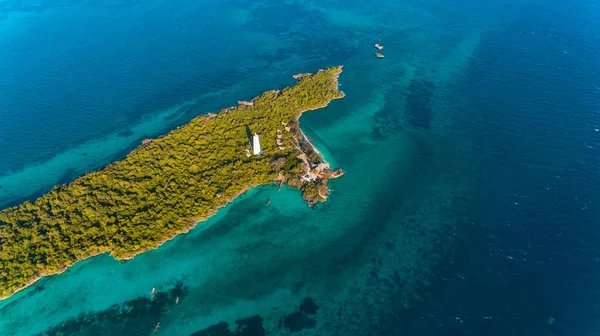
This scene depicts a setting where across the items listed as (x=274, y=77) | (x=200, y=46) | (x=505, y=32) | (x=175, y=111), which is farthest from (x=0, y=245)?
(x=505, y=32)

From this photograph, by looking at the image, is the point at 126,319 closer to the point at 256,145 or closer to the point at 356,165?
the point at 256,145

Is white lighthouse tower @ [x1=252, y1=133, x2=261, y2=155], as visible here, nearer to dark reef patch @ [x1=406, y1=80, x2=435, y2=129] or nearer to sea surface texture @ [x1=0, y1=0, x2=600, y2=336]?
sea surface texture @ [x1=0, y1=0, x2=600, y2=336]

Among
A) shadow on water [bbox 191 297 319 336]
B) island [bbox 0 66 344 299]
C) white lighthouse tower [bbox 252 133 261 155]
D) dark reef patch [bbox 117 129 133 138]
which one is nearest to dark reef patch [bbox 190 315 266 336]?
shadow on water [bbox 191 297 319 336]

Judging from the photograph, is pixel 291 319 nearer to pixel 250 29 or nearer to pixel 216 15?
pixel 250 29

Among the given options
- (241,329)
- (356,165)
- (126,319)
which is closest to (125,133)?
(126,319)

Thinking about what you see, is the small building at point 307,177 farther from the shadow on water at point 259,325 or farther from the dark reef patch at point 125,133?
the dark reef patch at point 125,133
